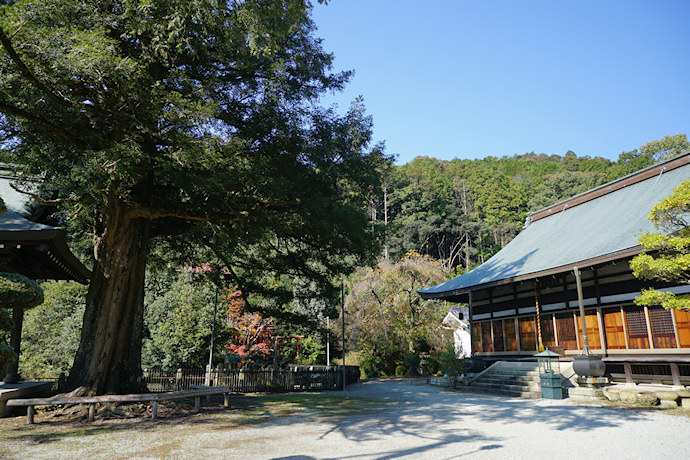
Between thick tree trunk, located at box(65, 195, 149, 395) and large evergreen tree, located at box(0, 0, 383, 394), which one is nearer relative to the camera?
large evergreen tree, located at box(0, 0, 383, 394)

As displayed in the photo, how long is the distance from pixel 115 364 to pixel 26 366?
15.0 m

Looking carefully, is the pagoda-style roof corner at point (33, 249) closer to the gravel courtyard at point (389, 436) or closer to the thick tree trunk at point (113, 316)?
the thick tree trunk at point (113, 316)

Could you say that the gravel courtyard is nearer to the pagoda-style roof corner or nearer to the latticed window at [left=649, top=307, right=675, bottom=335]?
the pagoda-style roof corner

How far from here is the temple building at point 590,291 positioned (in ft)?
42.1

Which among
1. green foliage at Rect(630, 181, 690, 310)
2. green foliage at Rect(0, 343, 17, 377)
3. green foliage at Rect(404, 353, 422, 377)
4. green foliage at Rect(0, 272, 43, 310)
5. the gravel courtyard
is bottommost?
green foliage at Rect(404, 353, 422, 377)

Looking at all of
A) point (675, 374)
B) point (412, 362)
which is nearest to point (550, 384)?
point (675, 374)

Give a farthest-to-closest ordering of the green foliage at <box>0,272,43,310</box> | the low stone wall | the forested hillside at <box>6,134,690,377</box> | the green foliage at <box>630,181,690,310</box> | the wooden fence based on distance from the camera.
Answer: the forested hillside at <box>6,134,690,377</box> < the wooden fence < the low stone wall < the green foliage at <box>630,181,690,310</box> < the green foliage at <box>0,272,43,310</box>

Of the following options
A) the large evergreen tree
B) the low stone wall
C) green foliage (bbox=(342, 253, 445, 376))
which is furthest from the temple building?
the large evergreen tree

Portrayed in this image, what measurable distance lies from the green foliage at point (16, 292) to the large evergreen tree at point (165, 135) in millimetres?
2639

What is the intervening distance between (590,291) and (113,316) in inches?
603

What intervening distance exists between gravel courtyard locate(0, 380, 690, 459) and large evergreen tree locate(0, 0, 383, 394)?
3426mm

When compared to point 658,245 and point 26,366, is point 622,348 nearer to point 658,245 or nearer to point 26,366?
point 658,245

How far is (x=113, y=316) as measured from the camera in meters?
10.7

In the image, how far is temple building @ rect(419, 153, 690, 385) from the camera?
505 inches
